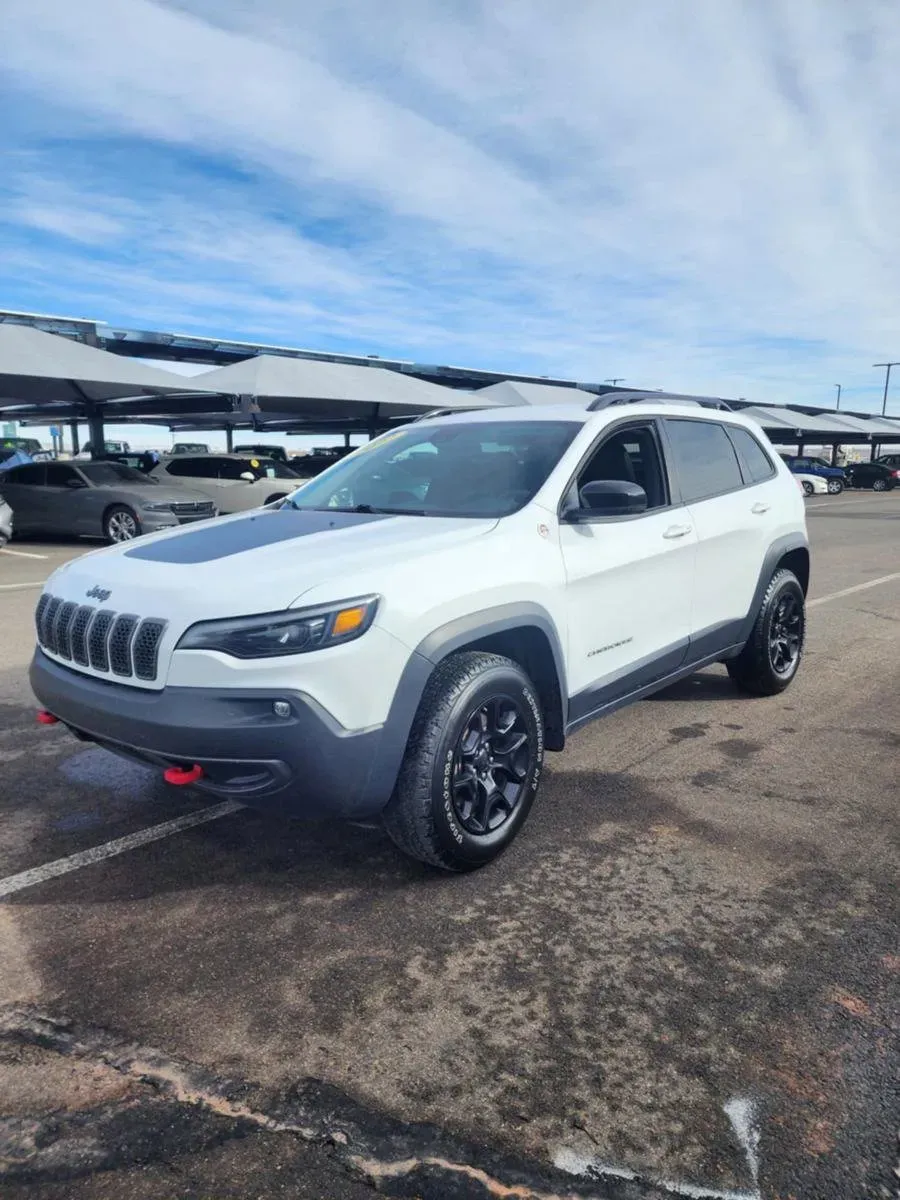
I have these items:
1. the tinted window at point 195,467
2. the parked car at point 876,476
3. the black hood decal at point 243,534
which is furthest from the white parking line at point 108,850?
the parked car at point 876,476

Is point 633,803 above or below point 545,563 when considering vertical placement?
below

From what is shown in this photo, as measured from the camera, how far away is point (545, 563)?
3482 mm

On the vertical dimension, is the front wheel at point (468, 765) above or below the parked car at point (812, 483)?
above

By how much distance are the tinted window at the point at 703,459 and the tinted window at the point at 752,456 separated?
0.12m

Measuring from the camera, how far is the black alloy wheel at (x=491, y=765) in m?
3.17

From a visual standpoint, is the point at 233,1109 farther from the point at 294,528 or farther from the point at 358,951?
the point at 294,528

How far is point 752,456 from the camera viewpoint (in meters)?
5.42

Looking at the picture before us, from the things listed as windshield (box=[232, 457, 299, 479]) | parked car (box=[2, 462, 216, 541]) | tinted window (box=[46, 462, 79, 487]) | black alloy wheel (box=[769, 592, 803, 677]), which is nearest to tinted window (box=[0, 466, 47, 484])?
parked car (box=[2, 462, 216, 541])

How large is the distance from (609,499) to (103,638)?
78.7 inches

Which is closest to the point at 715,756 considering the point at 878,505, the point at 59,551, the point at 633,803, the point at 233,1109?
the point at 633,803

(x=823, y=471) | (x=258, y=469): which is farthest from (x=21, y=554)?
(x=823, y=471)

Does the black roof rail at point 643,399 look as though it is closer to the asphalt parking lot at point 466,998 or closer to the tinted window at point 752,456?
the tinted window at point 752,456

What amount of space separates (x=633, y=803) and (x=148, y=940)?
2.10m

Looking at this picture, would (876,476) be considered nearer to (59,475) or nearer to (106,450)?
(106,450)
